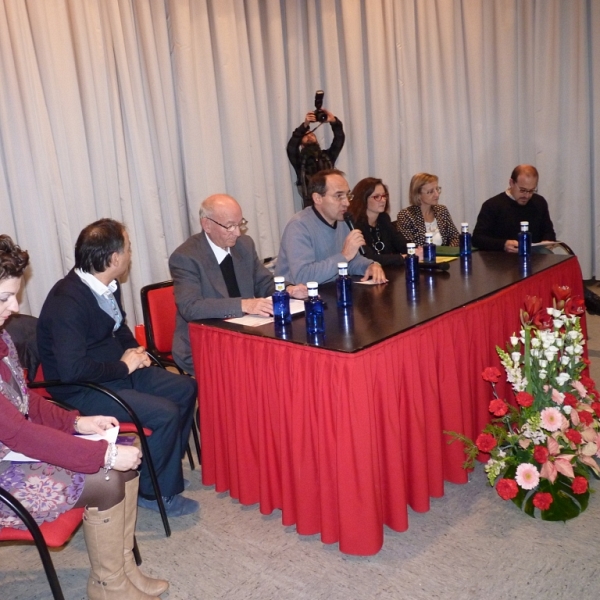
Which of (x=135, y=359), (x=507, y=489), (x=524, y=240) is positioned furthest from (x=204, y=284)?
(x=524, y=240)

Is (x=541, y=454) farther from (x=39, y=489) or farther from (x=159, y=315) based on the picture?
(x=159, y=315)

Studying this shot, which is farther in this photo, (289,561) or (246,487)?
(246,487)

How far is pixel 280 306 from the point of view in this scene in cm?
258

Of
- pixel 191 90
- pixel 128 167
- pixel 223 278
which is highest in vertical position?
pixel 191 90

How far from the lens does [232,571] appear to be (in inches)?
90.7

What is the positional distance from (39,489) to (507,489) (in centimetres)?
162

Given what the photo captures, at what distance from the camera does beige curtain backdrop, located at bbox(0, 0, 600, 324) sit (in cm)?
388

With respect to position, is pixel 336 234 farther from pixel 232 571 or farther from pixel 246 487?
pixel 232 571

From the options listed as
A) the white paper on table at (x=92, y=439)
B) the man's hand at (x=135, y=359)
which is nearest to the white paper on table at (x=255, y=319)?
the man's hand at (x=135, y=359)

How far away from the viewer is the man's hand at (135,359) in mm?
2652

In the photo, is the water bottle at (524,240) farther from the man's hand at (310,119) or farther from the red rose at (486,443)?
the man's hand at (310,119)

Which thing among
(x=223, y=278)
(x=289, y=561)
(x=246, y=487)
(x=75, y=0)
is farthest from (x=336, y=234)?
(x=75, y=0)

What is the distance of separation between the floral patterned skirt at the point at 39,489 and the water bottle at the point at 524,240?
8.97 ft

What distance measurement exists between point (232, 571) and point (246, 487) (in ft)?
1.40
